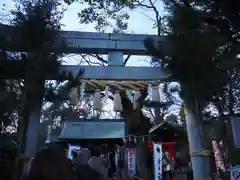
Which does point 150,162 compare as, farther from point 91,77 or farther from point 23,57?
point 23,57

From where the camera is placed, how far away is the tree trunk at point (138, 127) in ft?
41.9

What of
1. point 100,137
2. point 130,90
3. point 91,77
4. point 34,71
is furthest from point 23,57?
point 100,137

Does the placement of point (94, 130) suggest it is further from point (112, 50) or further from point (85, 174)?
point (85, 174)

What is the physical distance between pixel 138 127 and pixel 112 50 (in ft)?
20.4

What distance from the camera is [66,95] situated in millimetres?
6633

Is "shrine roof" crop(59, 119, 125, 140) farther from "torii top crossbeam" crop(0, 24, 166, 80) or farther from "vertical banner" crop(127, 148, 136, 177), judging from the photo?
"torii top crossbeam" crop(0, 24, 166, 80)

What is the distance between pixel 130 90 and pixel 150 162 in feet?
15.1

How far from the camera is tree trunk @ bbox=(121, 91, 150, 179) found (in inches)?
502

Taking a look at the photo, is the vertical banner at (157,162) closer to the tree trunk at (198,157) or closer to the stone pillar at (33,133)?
the tree trunk at (198,157)

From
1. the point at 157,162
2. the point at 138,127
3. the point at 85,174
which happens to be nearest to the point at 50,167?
the point at 85,174

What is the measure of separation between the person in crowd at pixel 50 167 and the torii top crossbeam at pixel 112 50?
5.52m

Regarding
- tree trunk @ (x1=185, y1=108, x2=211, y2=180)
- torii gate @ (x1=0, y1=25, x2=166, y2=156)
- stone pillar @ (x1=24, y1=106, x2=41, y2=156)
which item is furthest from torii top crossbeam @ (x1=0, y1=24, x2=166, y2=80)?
tree trunk @ (x1=185, y1=108, x2=211, y2=180)

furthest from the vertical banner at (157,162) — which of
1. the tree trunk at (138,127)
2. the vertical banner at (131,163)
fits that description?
the tree trunk at (138,127)

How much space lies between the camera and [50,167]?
206 centimetres
